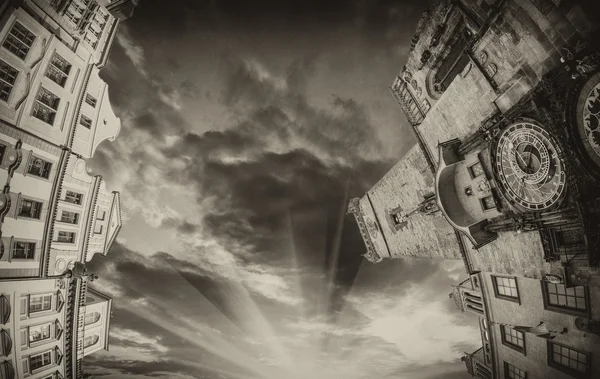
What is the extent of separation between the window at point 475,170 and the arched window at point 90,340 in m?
38.7

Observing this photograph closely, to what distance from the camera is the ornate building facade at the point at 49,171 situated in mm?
18953

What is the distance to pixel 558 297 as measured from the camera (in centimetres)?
1248

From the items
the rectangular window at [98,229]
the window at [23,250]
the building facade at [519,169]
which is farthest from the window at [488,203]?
the rectangular window at [98,229]

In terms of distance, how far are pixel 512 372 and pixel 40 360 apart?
3401 cm

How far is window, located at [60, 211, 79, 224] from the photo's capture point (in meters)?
23.3

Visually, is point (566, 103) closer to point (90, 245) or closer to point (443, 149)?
point (443, 149)

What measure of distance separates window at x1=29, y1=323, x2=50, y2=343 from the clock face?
3351cm

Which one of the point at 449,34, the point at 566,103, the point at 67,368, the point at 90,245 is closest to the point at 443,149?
the point at 566,103

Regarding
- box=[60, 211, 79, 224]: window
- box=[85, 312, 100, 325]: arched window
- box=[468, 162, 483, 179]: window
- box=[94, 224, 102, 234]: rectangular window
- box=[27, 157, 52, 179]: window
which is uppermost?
box=[27, 157, 52, 179]: window

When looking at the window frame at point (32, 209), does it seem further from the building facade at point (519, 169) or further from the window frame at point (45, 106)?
the building facade at point (519, 169)

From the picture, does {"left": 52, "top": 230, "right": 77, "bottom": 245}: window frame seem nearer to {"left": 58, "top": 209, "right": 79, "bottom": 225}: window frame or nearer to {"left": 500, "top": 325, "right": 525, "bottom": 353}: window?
{"left": 58, "top": 209, "right": 79, "bottom": 225}: window frame

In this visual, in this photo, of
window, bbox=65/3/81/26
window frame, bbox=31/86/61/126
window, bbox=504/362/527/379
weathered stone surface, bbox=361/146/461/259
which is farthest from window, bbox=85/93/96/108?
window, bbox=504/362/527/379

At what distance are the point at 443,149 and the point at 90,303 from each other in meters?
36.9

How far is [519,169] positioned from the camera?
1167 centimetres
